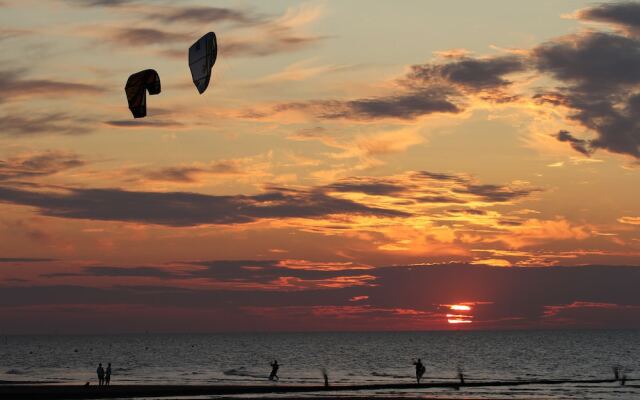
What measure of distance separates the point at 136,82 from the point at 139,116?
1.76 metres

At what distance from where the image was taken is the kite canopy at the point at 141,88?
4362cm

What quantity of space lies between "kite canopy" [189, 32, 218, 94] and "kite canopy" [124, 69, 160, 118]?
5.82ft

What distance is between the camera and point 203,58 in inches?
1718

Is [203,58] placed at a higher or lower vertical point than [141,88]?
higher

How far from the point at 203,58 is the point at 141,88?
10.3 feet

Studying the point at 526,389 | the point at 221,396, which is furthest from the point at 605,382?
the point at 221,396

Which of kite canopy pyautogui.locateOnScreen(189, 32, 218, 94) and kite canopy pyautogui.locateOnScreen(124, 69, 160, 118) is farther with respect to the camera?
kite canopy pyautogui.locateOnScreen(124, 69, 160, 118)

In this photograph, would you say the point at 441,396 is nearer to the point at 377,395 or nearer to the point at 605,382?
the point at 377,395

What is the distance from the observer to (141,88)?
4362 cm

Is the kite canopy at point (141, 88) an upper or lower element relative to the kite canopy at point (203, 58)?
lower

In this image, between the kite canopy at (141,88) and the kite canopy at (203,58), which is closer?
the kite canopy at (203,58)

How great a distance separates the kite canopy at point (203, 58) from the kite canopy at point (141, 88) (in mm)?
1773

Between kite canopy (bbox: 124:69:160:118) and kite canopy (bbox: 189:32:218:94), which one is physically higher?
kite canopy (bbox: 189:32:218:94)

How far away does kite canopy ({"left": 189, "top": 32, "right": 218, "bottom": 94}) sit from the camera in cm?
4281
